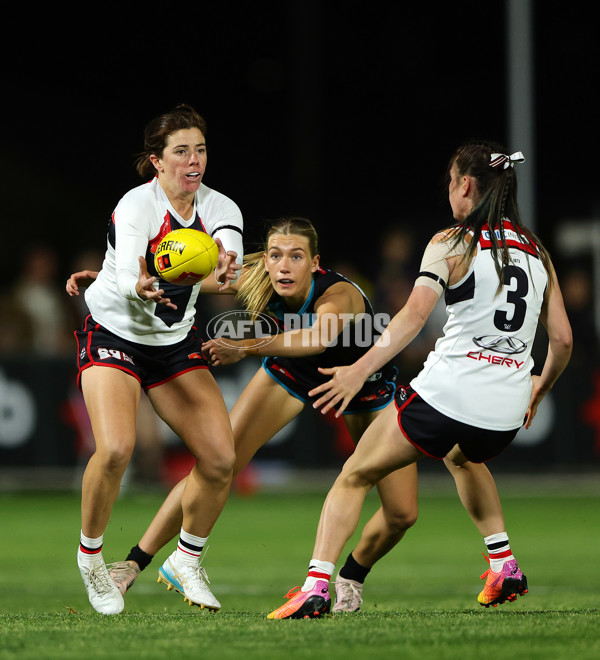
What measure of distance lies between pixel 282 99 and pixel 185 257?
2080 centimetres

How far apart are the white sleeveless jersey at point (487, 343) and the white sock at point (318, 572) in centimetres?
91

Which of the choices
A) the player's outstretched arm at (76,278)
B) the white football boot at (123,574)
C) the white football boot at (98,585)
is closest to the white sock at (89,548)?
the white football boot at (98,585)

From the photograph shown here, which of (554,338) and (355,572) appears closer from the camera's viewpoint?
(554,338)

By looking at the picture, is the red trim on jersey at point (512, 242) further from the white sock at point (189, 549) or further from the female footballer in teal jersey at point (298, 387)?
the white sock at point (189, 549)

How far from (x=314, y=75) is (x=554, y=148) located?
217 inches

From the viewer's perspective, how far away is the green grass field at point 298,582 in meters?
4.79

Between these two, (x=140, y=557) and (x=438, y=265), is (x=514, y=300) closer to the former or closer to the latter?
(x=438, y=265)

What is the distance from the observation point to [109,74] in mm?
25109

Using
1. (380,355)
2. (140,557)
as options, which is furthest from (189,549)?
(380,355)

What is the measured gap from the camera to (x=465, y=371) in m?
5.62

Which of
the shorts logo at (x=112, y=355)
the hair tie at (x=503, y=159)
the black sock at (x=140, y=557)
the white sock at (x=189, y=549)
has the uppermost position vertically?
the hair tie at (x=503, y=159)

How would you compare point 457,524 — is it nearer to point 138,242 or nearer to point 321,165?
point 138,242

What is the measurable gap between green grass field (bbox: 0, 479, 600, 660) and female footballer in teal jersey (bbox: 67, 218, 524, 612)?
0.35m

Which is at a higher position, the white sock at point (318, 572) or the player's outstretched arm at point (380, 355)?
the player's outstretched arm at point (380, 355)
